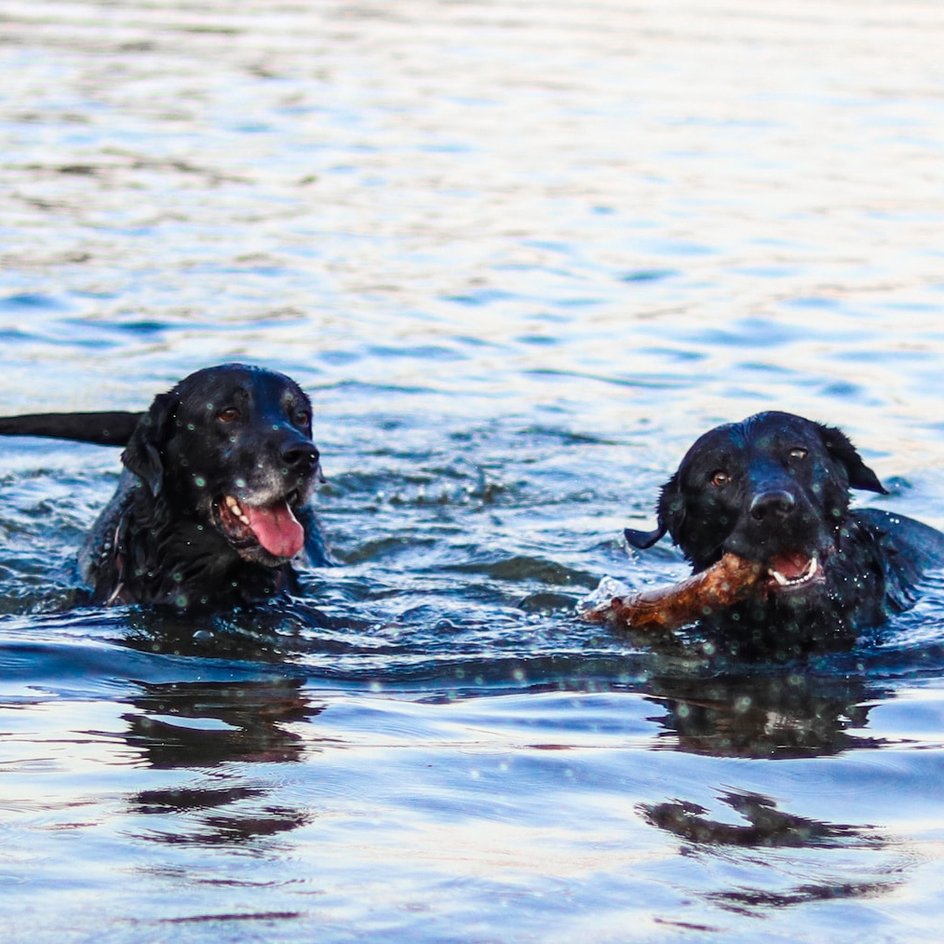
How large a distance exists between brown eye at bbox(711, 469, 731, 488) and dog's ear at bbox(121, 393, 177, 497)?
2252 mm

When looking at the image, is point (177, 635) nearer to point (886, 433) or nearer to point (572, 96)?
point (886, 433)

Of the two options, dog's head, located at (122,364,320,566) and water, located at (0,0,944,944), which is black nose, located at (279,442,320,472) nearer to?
dog's head, located at (122,364,320,566)

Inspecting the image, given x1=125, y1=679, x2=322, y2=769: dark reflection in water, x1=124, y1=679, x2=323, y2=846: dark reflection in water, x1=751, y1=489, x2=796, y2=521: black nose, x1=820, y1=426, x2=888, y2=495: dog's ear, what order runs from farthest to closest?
1. x1=820, y1=426, x2=888, y2=495: dog's ear
2. x1=751, y1=489, x2=796, y2=521: black nose
3. x1=125, y1=679, x2=322, y2=769: dark reflection in water
4. x1=124, y1=679, x2=323, y2=846: dark reflection in water

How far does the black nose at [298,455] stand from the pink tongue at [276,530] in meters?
0.26

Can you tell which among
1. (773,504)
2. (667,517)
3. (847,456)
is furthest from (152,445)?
(847,456)

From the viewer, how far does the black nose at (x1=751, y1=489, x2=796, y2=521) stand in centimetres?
628

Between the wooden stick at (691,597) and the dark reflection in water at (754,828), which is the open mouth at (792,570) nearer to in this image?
the wooden stick at (691,597)

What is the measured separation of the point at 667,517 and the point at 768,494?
36.3 inches

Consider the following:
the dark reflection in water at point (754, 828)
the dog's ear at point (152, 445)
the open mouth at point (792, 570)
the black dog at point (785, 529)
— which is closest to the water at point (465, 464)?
the dark reflection in water at point (754, 828)

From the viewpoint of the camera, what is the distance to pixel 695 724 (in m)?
5.64

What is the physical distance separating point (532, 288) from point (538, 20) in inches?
690

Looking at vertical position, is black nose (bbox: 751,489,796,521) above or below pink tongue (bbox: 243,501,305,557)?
above

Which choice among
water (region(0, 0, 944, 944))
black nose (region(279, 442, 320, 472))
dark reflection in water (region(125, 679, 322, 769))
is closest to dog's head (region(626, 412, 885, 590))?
water (region(0, 0, 944, 944))

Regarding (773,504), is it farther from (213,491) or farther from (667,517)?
(213,491)
